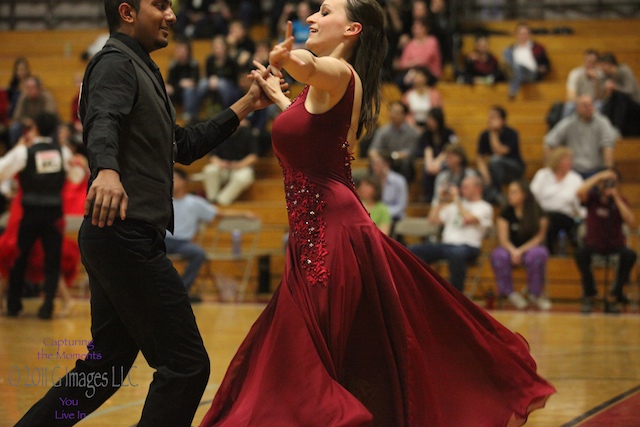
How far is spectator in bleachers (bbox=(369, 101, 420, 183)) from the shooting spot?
11.9 m

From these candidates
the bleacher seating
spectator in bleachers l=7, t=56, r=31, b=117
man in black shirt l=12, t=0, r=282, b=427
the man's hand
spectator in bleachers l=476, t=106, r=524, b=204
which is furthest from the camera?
spectator in bleachers l=7, t=56, r=31, b=117

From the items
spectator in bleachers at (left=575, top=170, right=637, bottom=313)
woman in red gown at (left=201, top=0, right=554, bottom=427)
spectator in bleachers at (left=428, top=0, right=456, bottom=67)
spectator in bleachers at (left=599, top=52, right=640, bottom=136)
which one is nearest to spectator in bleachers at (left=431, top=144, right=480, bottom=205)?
spectator in bleachers at (left=575, top=170, right=637, bottom=313)

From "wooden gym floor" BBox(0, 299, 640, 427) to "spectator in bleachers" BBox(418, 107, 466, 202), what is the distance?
2.30 meters

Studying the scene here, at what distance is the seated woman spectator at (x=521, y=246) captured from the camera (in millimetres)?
10203

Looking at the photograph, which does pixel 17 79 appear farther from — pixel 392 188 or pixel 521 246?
pixel 521 246

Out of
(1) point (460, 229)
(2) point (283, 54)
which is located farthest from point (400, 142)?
(2) point (283, 54)

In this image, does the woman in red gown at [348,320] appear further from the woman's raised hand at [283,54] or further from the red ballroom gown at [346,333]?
the woman's raised hand at [283,54]

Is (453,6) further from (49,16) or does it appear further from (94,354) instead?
(94,354)

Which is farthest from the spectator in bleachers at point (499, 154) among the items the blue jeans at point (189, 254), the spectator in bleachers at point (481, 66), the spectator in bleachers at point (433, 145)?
the blue jeans at point (189, 254)

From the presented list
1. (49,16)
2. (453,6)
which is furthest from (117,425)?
(49,16)

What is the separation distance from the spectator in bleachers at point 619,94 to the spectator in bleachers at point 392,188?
303 cm

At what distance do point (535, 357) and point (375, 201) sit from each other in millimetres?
3703

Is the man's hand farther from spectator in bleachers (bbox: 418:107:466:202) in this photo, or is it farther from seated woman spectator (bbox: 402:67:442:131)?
seated woman spectator (bbox: 402:67:442:131)

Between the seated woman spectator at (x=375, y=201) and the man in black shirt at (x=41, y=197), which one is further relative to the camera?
the seated woman spectator at (x=375, y=201)
